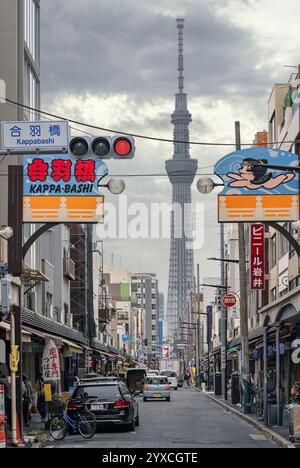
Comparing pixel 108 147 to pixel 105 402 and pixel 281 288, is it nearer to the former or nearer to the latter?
pixel 105 402

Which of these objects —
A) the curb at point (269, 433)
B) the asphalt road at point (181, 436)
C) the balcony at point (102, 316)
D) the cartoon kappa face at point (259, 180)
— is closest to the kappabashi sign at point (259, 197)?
the cartoon kappa face at point (259, 180)

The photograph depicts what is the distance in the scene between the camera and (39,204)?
31547 millimetres

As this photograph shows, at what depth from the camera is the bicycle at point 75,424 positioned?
2805 cm

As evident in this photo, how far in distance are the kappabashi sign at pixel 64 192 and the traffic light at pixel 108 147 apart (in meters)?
9.14

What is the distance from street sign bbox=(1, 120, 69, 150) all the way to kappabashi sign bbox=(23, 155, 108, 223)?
7.76 meters

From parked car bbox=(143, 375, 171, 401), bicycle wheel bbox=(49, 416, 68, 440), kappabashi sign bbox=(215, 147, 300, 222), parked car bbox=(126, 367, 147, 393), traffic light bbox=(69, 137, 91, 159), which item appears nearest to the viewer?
traffic light bbox=(69, 137, 91, 159)

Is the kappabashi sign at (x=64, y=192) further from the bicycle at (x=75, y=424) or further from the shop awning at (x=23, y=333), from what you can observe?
the bicycle at (x=75, y=424)

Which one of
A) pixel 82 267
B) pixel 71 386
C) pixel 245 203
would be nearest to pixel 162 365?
pixel 82 267

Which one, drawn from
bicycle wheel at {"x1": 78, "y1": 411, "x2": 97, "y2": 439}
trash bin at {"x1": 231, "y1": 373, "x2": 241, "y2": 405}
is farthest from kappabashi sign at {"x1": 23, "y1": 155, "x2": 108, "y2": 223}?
trash bin at {"x1": 231, "y1": 373, "x2": 241, "y2": 405}

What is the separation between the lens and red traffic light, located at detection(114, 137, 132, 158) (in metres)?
21.9

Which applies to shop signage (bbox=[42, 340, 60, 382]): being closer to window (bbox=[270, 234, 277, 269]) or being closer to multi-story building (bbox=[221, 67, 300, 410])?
multi-story building (bbox=[221, 67, 300, 410])

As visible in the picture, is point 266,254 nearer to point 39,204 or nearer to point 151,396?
point 151,396

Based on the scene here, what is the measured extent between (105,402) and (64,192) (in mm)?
6501

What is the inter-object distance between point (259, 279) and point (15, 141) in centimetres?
3854
